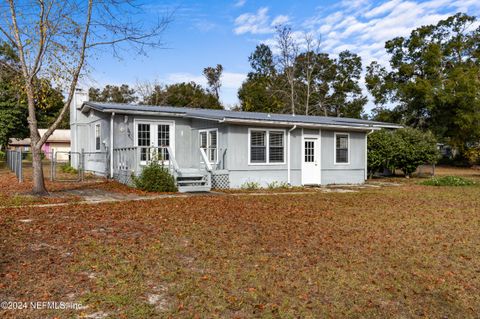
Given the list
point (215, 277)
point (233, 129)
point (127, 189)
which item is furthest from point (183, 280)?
point (233, 129)

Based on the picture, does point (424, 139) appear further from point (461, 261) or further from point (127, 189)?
point (461, 261)

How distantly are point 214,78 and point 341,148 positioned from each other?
39.9m

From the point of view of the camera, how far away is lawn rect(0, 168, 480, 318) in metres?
4.15

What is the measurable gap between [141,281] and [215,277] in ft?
2.92

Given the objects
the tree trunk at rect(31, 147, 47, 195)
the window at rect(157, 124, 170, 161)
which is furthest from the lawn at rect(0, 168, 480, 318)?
the window at rect(157, 124, 170, 161)

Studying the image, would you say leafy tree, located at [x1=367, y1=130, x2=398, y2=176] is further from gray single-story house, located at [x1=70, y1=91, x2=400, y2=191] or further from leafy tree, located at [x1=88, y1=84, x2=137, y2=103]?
leafy tree, located at [x1=88, y1=84, x2=137, y2=103]

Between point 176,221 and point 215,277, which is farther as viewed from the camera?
point 176,221

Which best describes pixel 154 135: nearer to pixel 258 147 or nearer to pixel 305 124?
pixel 258 147

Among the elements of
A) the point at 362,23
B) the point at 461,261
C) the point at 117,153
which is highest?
the point at 362,23

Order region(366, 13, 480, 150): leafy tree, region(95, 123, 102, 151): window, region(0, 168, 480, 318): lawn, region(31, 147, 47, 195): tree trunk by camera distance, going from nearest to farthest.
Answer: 1. region(0, 168, 480, 318): lawn
2. region(31, 147, 47, 195): tree trunk
3. region(95, 123, 102, 151): window
4. region(366, 13, 480, 150): leafy tree

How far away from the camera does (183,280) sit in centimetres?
481

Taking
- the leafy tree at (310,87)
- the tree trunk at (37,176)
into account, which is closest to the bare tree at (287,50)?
the leafy tree at (310,87)

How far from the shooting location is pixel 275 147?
16469 mm

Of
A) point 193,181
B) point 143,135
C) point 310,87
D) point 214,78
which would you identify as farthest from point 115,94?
point 193,181
